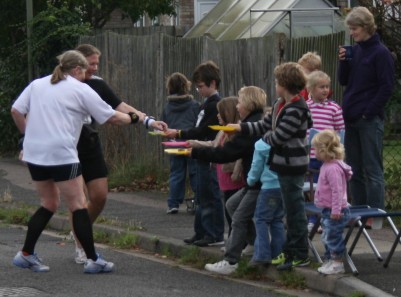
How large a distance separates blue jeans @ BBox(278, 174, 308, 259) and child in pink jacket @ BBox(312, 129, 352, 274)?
15 cm

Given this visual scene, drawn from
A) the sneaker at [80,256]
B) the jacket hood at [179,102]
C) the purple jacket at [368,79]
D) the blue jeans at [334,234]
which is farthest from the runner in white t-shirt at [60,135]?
the jacket hood at [179,102]

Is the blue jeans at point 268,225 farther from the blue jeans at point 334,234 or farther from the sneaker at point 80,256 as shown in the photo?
the sneaker at point 80,256

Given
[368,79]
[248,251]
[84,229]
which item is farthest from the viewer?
[368,79]

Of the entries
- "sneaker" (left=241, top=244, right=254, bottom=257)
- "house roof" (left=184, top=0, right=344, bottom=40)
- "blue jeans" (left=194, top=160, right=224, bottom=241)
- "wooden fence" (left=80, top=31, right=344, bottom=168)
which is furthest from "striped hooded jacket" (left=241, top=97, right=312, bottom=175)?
"house roof" (left=184, top=0, right=344, bottom=40)

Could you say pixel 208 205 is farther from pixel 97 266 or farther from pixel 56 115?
pixel 56 115

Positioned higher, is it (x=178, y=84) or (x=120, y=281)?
(x=178, y=84)

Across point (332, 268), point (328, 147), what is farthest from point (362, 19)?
point (332, 268)

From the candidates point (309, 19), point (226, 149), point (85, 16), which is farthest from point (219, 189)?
point (85, 16)

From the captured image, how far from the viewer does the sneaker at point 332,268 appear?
8680mm

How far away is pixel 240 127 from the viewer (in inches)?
356

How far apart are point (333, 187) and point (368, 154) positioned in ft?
7.30

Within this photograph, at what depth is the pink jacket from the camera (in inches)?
345

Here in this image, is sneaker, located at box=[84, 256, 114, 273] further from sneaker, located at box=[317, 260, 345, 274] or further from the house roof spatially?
the house roof

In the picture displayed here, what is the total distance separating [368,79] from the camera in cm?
1086
